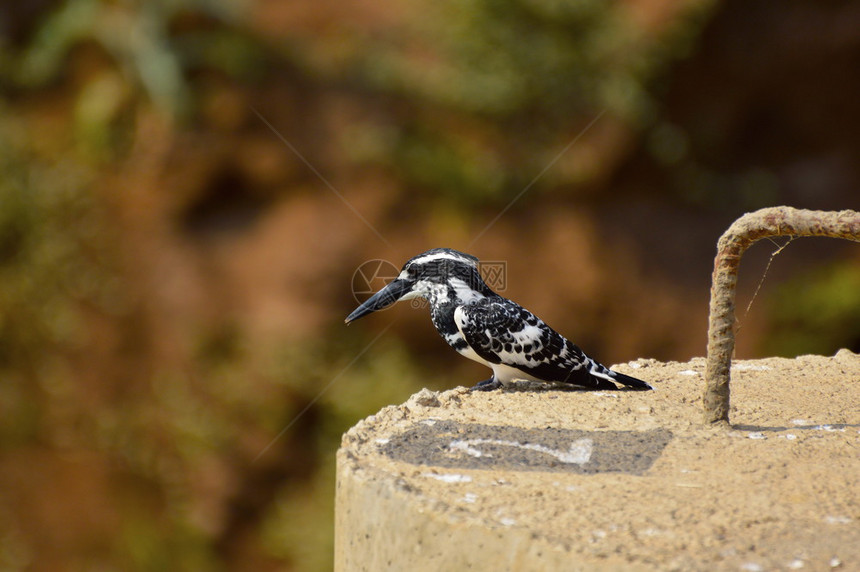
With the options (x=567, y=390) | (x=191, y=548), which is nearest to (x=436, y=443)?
(x=567, y=390)

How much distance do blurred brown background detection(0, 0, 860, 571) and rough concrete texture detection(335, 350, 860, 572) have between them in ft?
10.5

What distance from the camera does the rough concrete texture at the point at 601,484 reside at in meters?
1.54

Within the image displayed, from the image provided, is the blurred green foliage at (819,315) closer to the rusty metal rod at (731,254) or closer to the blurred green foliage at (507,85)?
the blurred green foliage at (507,85)

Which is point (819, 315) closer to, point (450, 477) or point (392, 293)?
point (392, 293)

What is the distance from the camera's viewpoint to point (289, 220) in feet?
20.1

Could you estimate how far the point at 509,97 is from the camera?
6133 millimetres

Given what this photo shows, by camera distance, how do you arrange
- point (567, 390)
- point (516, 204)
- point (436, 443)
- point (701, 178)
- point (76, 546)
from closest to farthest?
point (436, 443)
point (567, 390)
point (76, 546)
point (516, 204)
point (701, 178)

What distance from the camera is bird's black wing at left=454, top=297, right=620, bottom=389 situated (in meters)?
2.56

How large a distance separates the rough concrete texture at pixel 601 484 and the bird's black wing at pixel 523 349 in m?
0.11

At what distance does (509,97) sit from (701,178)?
5.76 ft

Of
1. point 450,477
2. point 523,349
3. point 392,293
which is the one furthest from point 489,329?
point 450,477

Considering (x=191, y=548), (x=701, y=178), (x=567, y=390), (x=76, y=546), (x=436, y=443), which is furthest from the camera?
(x=701, y=178)

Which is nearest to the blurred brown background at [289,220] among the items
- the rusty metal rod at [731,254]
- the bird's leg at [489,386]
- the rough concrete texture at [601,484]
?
the bird's leg at [489,386]

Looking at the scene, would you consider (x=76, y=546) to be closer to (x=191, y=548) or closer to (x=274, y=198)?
(x=191, y=548)
